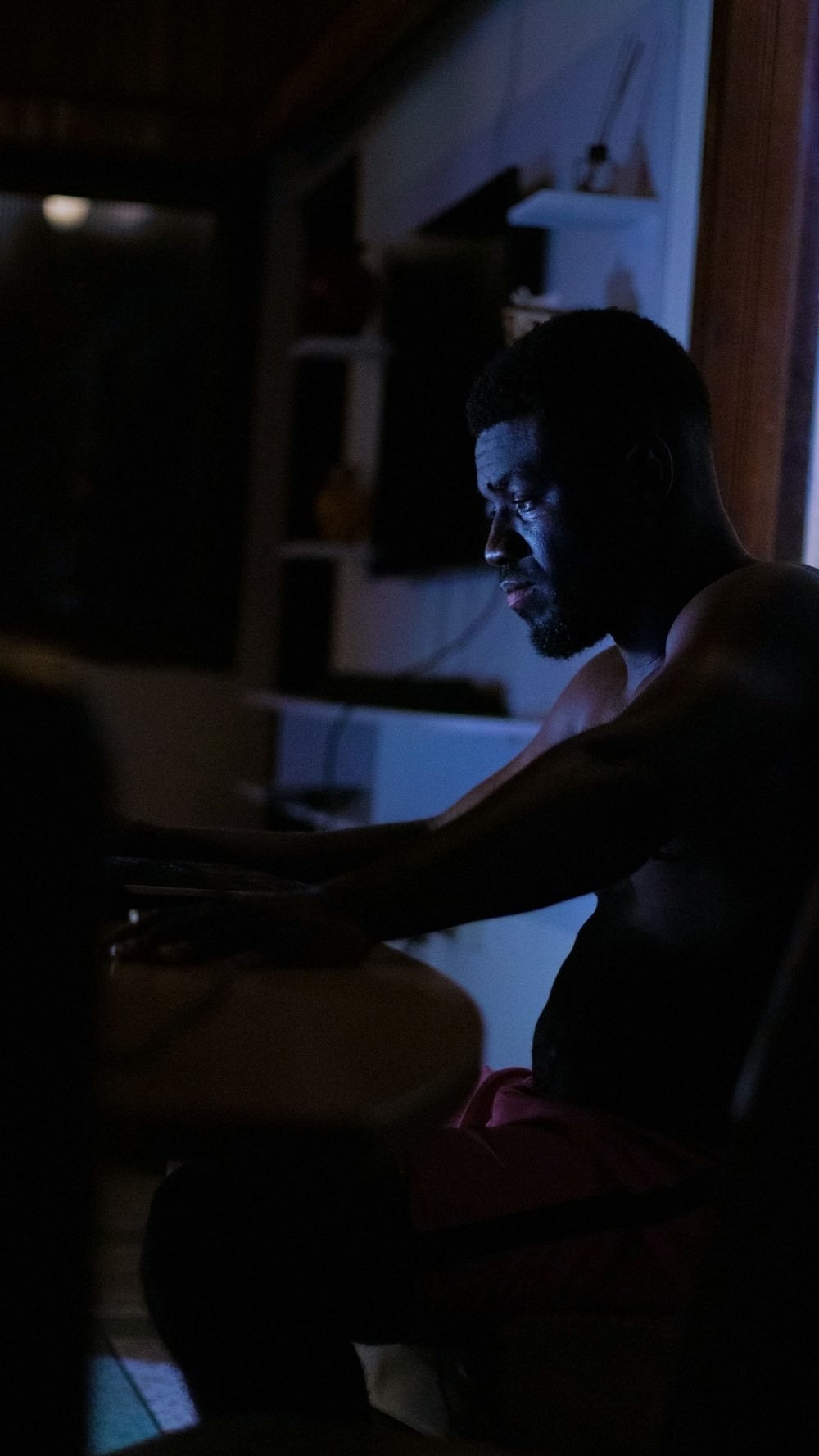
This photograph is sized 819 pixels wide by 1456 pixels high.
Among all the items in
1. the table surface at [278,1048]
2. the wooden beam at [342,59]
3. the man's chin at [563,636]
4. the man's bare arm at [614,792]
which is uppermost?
the wooden beam at [342,59]

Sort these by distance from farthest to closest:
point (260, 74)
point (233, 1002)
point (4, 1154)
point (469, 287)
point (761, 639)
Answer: point (260, 74) → point (469, 287) → point (761, 639) → point (233, 1002) → point (4, 1154)

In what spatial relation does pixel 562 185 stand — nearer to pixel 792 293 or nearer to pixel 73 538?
pixel 792 293

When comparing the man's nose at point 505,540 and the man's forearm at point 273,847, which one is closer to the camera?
the man's nose at point 505,540

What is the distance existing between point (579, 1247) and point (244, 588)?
4.43 meters

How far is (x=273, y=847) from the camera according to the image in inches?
66.9

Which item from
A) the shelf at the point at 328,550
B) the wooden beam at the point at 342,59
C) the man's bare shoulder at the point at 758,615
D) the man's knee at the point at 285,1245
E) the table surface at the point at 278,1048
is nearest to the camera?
the table surface at the point at 278,1048

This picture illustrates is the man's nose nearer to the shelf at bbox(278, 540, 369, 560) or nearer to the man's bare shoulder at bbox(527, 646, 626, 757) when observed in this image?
the man's bare shoulder at bbox(527, 646, 626, 757)

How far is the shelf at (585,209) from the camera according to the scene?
2654mm

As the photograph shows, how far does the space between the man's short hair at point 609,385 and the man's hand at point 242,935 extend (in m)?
0.62

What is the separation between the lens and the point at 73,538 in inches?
209

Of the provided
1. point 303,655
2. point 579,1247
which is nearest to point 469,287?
point 303,655

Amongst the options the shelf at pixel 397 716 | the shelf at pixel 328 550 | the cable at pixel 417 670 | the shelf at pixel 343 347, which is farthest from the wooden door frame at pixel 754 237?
the shelf at pixel 328 550

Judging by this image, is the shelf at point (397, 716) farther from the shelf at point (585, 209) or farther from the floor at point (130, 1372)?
the floor at point (130, 1372)

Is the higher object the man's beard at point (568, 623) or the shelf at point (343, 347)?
the shelf at point (343, 347)
